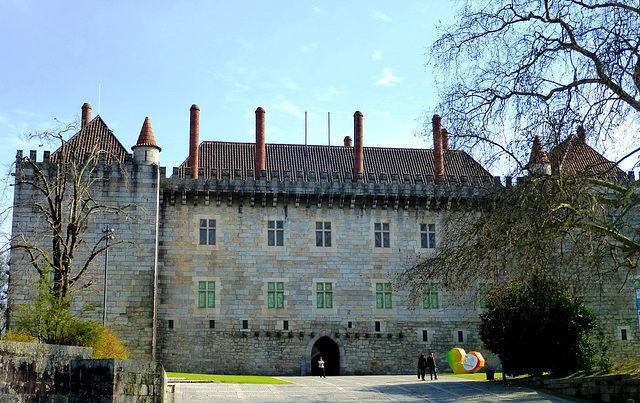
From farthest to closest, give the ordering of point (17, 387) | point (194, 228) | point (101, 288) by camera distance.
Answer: point (194, 228), point (101, 288), point (17, 387)

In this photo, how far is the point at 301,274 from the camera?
35.6 meters

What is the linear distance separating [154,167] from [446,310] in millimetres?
14348

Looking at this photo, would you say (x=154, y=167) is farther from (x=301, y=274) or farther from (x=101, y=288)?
(x=301, y=274)

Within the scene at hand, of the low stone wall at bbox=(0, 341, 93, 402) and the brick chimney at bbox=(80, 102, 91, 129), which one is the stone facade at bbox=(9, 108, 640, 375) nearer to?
the brick chimney at bbox=(80, 102, 91, 129)

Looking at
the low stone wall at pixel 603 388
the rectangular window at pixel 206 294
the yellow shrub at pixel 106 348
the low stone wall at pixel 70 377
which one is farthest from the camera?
the rectangular window at pixel 206 294

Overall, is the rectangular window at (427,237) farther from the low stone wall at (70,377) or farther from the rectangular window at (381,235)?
the low stone wall at (70,377)

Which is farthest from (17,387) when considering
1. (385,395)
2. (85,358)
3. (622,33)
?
(385,395)

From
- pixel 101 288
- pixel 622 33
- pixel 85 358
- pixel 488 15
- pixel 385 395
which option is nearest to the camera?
pixel 85 358

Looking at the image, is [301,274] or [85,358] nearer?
[85,358]

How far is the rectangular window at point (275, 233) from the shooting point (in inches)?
1410

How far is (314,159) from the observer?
135 ft

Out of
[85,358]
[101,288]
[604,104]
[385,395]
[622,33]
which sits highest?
[622,33]

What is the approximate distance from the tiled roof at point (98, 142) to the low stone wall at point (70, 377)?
66.9 ft

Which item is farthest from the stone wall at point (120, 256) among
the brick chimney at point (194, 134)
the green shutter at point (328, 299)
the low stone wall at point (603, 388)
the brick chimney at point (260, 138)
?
the low stone wall at point (603, 388)
